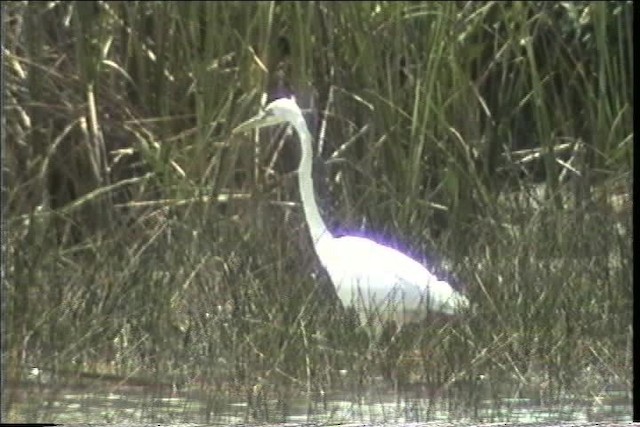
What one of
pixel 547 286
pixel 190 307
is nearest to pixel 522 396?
pixel 547 286

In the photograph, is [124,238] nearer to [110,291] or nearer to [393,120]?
[110,291]

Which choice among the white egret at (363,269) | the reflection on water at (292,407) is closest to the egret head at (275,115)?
the white egret at (363,269)

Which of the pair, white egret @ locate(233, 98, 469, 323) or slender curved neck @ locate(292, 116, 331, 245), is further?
slender curved neck @ locate(292, 116, 331, 245)

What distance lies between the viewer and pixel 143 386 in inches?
164

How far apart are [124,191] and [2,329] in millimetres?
487

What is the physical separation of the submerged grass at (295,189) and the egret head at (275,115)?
36 millimetres

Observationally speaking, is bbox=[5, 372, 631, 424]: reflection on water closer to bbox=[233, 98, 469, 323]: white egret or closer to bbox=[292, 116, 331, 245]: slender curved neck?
bbox=[233, 98, 469, 323]: white egret

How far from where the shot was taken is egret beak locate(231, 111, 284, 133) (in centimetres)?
457

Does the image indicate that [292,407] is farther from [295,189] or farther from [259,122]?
[259,122]

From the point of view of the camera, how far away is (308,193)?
14.7 ft

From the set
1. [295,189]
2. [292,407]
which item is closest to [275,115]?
[295,189]

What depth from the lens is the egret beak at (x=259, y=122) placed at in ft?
15.0

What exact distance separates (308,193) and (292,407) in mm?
563

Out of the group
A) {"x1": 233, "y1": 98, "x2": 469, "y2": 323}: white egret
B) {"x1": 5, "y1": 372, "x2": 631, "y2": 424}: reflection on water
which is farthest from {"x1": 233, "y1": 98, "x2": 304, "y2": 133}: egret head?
{"x1": 5, "y1": 372, "x2": 631, "y2": 424}: reflection on water
